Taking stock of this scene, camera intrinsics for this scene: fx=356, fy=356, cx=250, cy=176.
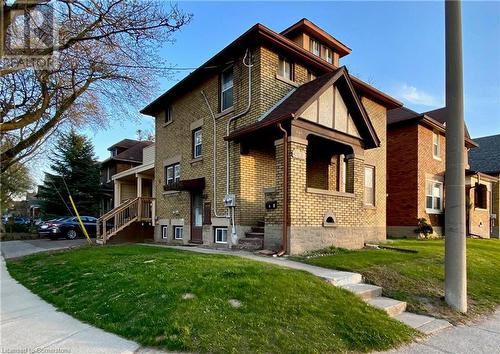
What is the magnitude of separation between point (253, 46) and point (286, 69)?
1.55 m

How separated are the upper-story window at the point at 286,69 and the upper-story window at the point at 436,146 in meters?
11.6

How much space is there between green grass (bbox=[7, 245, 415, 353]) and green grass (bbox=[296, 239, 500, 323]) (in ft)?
4.81

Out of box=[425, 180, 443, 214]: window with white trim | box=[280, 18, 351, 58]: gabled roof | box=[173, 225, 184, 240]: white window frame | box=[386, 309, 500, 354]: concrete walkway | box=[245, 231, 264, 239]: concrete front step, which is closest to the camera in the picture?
box=[386, 309, 500, 354]: concrete walkway

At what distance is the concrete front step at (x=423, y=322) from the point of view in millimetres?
5289

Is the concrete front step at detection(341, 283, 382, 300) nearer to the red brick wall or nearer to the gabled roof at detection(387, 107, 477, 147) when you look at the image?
the red brick wall

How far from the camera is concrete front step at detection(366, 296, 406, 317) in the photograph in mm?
5820

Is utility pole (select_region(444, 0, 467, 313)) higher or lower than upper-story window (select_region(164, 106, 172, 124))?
lower

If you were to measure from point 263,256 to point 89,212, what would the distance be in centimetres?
2624

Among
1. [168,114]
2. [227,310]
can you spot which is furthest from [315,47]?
[227,310]

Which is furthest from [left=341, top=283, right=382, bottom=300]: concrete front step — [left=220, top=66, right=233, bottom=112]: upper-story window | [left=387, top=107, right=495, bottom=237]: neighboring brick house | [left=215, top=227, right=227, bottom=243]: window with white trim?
[left=387, top=107, right=495, bottom=237]: neighboring brick house

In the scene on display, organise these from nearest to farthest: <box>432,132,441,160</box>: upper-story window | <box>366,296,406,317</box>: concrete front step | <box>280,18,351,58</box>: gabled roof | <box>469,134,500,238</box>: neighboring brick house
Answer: <box>366,296,406,317</box>: concrete front step, <box>280,18,351,58</box>: gabled roof, <box>432,132,441,160</box>: upper-story window, <box>469,134,500,238</box>: neighboring brick house

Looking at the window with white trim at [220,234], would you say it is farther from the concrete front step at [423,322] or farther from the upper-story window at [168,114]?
the concrete front step at [423,322]

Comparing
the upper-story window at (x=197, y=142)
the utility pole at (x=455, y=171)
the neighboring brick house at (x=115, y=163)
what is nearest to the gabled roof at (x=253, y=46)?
the upper-story window at (x=197, y=142)

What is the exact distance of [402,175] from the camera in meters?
19.1
